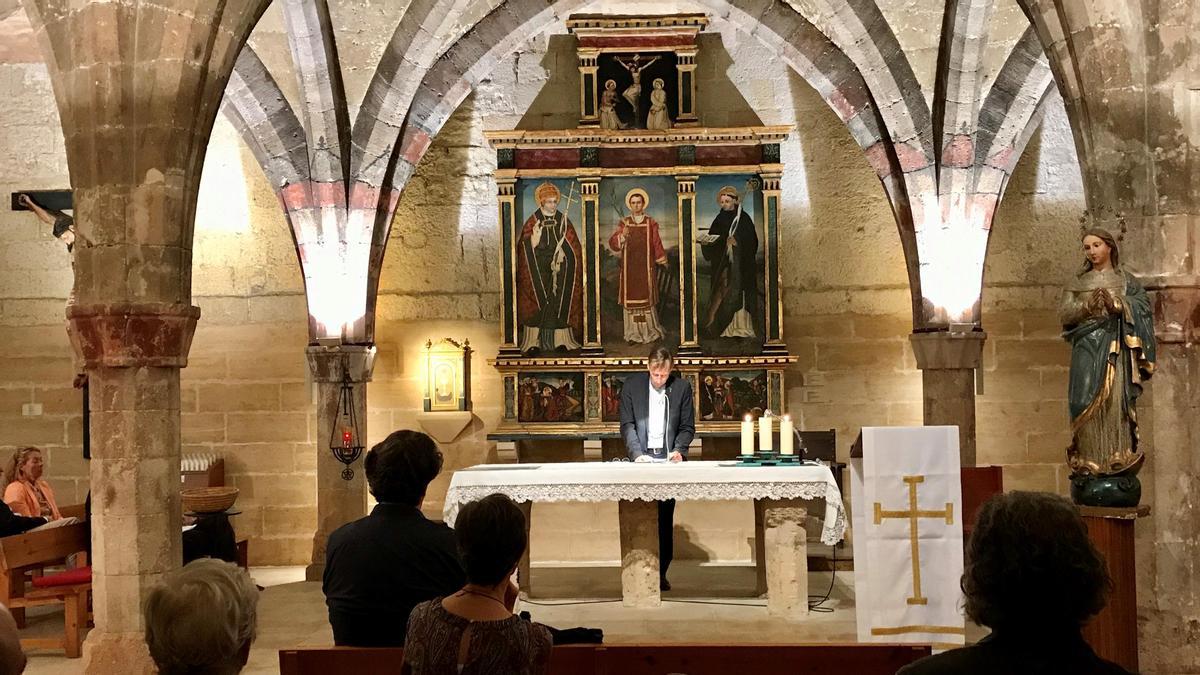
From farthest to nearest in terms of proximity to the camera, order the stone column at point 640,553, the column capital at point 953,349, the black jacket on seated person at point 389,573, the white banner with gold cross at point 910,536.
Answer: the column capital at point 953,349
the stone column at point 640,553
the white banner with gold cross at point 910,536
the black jacket on seated person at point 389,573

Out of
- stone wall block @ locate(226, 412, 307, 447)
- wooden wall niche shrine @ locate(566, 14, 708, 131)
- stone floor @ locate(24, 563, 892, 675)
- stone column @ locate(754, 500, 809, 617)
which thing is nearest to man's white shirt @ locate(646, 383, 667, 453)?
stone floor @ locate(24, 563, 892, 675)

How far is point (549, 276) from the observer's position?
11219mm

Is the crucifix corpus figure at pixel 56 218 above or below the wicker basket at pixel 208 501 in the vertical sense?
above

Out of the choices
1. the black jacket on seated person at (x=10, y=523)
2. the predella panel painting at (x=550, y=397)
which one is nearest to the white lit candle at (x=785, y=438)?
the predella panel painting at (x=550, y=397)

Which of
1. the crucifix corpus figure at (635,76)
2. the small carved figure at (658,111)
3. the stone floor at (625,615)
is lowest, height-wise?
the stone floor at (625,615)

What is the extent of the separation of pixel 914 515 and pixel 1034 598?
3445mm

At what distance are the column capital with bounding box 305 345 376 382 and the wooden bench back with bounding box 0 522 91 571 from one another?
9.58ft

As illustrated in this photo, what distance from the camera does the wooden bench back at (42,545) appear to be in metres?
7.04

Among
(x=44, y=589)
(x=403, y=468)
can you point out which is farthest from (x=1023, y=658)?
(x=44, y=589)

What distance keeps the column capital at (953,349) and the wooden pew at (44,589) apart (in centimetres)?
676

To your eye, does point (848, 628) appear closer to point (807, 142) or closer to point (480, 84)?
point (807, 142)

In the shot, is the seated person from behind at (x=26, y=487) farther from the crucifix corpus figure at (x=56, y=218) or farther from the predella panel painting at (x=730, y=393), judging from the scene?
the predella panel painting at (x=730, y=393)

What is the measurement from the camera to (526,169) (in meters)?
11.2

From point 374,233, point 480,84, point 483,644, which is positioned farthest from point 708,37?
point 483,644
